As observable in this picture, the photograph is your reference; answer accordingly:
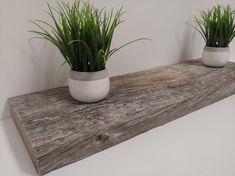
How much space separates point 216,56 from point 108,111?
0.57m

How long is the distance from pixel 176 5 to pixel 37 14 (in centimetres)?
57

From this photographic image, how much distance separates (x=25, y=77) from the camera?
2.23 feet

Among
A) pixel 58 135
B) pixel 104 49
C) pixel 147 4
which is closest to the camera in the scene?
pixel 58 135

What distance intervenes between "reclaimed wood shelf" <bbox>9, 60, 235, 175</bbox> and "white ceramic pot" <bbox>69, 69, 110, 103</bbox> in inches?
1.0

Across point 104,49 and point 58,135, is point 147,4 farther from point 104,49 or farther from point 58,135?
point 58,135

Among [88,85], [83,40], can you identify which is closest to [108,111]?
[88,85]

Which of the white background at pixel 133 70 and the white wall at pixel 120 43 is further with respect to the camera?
the white wall at pixel 120 43

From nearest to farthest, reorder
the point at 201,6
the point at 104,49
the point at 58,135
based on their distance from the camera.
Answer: the point at 58,135 < the point at 104,49 < the point at 201,6

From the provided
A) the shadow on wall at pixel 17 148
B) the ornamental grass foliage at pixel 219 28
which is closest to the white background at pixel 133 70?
the shadow on wall at pixel 17 148

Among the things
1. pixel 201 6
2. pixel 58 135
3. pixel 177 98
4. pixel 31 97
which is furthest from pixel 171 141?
pixel 201 6

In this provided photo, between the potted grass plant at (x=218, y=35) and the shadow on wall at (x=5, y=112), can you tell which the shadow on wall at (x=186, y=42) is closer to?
the potted grass plant at (x=218, y=35)

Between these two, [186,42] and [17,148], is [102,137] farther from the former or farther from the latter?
[186,42]

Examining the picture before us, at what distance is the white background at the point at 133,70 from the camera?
0.49 meters

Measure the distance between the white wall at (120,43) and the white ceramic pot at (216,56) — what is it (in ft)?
0.45
